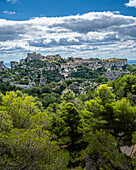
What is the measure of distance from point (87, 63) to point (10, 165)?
169m

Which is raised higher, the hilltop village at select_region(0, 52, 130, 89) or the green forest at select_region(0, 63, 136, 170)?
the hilltop village at select_region(0, 52, 130, 89)

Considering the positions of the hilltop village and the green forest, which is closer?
the green forest

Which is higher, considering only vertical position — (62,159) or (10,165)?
(10,165)

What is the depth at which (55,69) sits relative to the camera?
149m

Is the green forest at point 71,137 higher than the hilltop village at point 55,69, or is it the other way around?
the hilltop village at point 55,69

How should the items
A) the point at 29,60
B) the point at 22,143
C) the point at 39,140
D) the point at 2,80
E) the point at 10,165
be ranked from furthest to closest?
the point at 29,60 < the point at 2,80 < the point at 39,140 < the point at 22,143 < the point at 10,165

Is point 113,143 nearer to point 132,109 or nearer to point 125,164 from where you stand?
point 125,164

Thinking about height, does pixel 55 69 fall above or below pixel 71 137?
above

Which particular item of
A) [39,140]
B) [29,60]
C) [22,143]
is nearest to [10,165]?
[22,143]

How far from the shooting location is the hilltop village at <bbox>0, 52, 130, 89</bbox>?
4513 inches

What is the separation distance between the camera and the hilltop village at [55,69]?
115 meters

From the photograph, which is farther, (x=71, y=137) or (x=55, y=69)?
(x=55, y=69)

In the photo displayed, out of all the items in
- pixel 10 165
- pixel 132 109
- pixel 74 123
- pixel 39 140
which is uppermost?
pixel 132 109

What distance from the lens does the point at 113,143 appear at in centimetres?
1474
